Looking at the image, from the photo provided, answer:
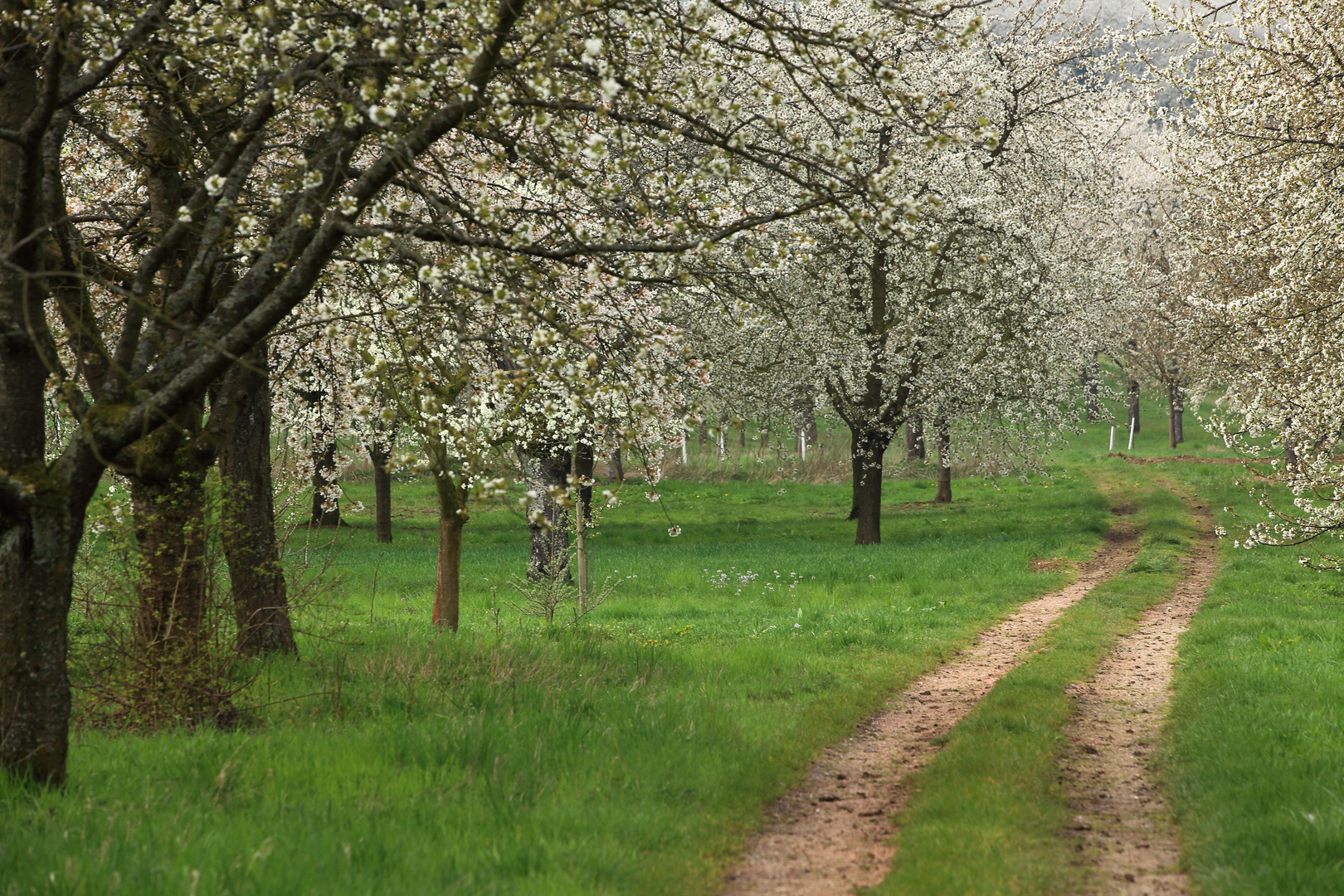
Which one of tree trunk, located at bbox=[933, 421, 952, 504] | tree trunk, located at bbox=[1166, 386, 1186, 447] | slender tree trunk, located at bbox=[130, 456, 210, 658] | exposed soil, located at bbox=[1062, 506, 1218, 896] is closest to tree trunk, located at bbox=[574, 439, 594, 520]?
tree trunk, located at bbox=[933, 421, 952, 504]

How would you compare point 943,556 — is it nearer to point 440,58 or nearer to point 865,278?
point 865,278

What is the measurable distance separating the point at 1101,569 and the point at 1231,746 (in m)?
13.9

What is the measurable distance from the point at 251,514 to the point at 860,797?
722cm

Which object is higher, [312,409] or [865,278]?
[865,278]

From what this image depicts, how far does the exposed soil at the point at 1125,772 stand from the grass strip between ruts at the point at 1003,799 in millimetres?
159

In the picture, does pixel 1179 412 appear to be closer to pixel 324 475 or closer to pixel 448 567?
pixel 448 567

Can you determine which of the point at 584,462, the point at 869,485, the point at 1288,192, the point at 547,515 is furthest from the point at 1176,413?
the point at 547,515

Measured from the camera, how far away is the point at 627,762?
743 cm

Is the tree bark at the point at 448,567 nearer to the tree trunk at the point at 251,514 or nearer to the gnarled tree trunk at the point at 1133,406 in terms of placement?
the tree trunk at the point at 251,514

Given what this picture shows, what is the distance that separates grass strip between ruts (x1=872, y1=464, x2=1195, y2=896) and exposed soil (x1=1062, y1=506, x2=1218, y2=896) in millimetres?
159

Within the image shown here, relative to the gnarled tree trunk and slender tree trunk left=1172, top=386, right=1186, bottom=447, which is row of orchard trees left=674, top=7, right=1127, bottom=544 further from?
the gnarled tree trunk

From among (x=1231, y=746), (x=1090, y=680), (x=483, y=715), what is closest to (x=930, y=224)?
(x=1090, y=680)

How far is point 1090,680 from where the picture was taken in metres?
11.4

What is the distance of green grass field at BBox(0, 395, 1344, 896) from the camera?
213 inches
